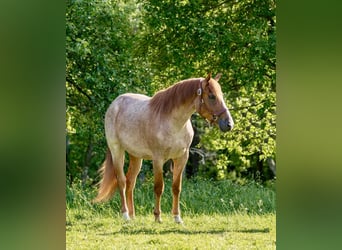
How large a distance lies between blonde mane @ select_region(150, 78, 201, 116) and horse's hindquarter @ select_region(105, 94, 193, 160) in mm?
63

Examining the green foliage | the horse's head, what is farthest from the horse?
the green foliage

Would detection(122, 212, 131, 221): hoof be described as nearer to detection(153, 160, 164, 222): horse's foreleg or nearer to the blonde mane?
detection(153, 160, 164, 222): horse's foreleg

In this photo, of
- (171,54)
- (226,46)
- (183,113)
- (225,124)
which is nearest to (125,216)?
(183,113)

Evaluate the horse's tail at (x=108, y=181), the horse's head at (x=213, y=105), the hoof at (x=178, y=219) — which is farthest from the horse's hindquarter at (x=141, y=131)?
the hoof at (x=178, y=219)

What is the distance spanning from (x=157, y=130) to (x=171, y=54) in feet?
1.94

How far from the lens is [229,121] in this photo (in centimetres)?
332

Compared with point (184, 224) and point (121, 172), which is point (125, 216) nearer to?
point (121, 172)

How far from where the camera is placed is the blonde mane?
3.41 meters

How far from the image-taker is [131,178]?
3750 millimetres
